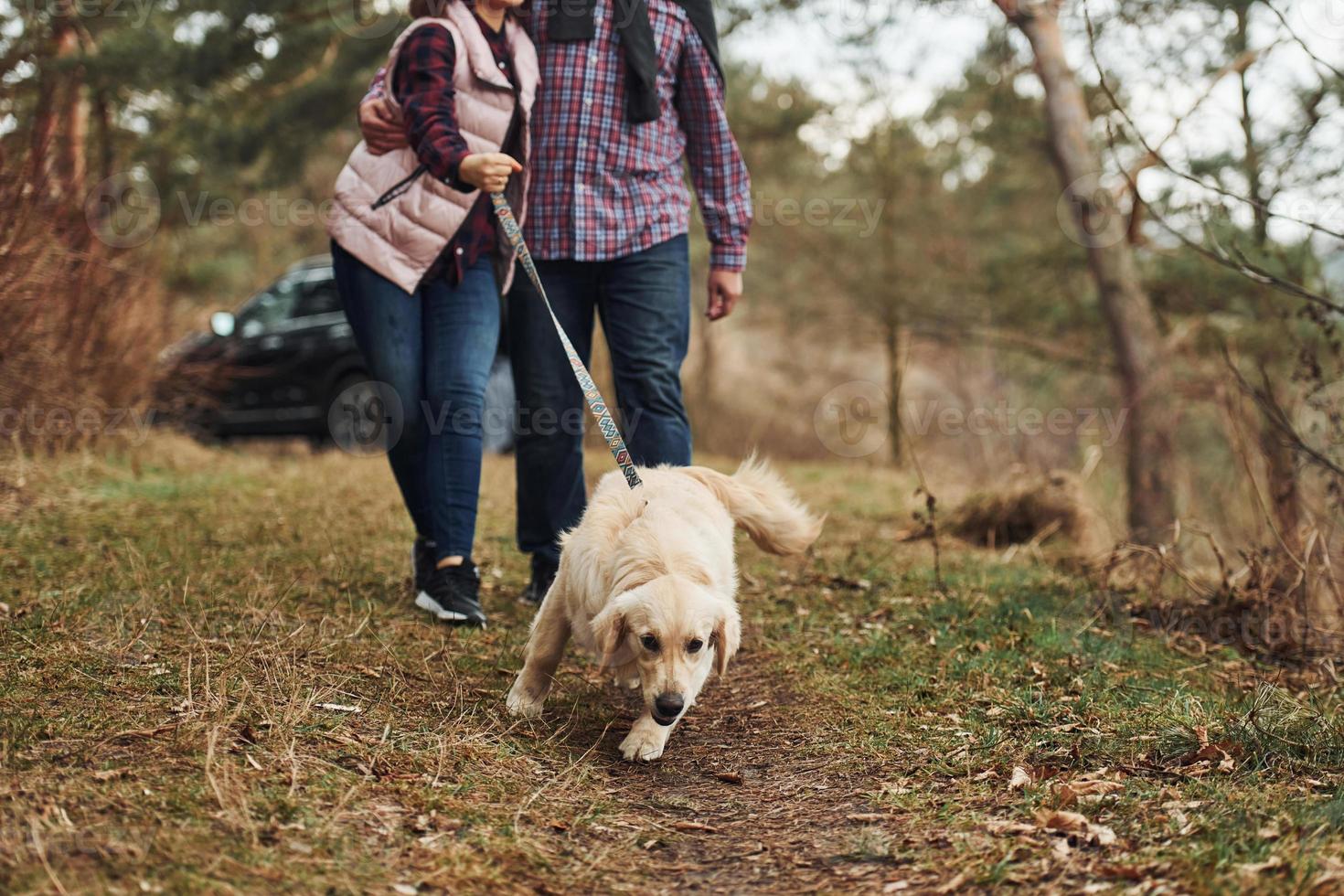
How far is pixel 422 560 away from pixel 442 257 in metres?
1.05

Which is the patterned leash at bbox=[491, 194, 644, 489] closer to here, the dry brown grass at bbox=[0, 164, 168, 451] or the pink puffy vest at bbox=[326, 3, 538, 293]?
the pink puffy vest at bbox=[326, 3, 538, 293]

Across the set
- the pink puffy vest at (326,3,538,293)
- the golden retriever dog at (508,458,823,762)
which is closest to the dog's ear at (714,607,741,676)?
the golden retriever dog at (508,458,823,762)

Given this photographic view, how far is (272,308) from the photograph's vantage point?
10.0 meters

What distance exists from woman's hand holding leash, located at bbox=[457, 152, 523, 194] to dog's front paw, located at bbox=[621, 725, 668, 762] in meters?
1.68

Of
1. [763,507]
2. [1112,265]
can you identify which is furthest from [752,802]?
[1112,265]

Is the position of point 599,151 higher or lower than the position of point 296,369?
higher

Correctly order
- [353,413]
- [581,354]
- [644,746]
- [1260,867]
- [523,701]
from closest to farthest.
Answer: [1260,867]
[644,746]
[523,701]
[581,354]
[353,413]

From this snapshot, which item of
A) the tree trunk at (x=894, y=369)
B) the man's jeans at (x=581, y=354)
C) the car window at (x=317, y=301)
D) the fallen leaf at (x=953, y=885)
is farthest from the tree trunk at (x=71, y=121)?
the tree trunk at (x=894, y=369)

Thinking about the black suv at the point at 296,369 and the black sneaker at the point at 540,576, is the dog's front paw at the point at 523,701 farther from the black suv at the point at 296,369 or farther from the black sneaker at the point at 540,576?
the black suv at the point at 296,369

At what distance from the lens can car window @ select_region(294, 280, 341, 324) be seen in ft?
32.8

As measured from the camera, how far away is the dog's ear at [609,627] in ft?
9.16

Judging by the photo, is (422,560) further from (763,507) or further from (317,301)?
(317,301)

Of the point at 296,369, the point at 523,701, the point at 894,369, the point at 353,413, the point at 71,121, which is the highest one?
the point at 71,121

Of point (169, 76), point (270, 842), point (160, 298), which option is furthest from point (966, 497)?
point (169, 76)
